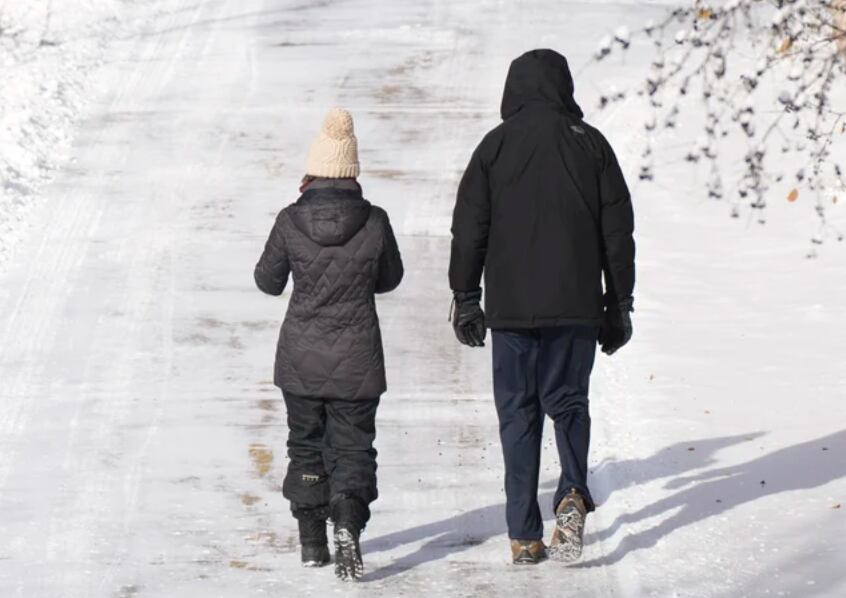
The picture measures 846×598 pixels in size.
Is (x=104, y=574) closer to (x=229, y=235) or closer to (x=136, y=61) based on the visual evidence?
(x=229, y=235)

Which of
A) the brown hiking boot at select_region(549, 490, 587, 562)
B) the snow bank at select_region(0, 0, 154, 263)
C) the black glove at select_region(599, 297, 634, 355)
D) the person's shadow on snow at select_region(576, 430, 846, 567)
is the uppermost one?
the black glove at select_region(599, 297, 634, 355)

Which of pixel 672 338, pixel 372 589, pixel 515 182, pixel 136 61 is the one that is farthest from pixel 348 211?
pixel 136 61

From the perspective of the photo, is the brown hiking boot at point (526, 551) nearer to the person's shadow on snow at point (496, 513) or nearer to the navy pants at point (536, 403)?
the navy pants at point (536, 403)

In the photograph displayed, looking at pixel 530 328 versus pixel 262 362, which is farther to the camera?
pixel 262 362

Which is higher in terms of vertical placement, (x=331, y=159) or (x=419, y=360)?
(x=331, y=159)

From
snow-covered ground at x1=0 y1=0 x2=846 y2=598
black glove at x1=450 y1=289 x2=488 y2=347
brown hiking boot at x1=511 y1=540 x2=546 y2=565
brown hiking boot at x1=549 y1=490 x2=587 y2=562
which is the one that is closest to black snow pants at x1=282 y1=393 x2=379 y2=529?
snow-covered ground at x1=0 y1=0 x2=846 y2=598

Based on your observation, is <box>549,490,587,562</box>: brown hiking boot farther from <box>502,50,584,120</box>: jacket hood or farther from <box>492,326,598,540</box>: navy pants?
<box>502,50,584,120</box>: jacket hood

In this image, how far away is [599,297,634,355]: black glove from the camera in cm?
666

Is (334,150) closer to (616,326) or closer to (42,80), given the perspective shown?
(616,326)

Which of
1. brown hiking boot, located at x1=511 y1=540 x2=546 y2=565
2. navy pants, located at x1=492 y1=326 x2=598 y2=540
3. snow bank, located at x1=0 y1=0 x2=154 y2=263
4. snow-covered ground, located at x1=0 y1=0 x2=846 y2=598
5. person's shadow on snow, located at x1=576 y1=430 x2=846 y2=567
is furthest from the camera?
snow bank, located at x1=0 y1=0 x2=154 y2=263

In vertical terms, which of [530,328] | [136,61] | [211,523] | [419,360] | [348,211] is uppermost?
[348,211]

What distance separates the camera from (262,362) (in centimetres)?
1002

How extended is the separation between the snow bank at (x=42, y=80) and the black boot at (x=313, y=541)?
18.9 feet

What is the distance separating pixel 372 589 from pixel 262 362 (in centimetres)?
365
